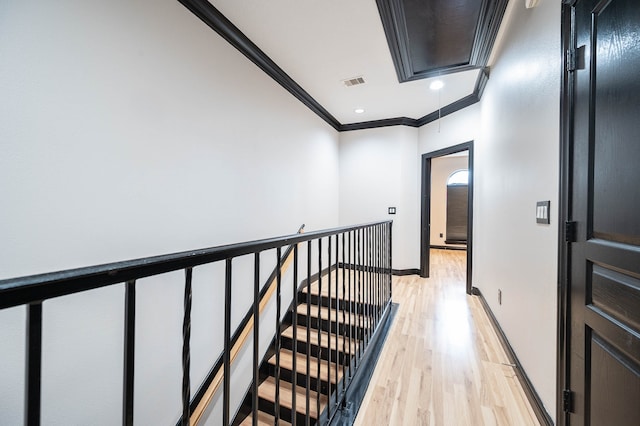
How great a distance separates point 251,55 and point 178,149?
49.4 inches

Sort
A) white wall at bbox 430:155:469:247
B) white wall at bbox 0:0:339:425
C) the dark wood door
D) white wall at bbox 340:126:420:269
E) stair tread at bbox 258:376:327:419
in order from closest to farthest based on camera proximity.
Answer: the dark wood door, white wall at bbox 0:0:339:425, stair tread at bbox 258:376:327:419, white wall at bbox 340:126:420:269, white wall at bbox 430:155:469:247

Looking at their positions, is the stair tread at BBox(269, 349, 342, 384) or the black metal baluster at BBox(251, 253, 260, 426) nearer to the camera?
the black metal baluster at BBox(251, 253, 260, 426)

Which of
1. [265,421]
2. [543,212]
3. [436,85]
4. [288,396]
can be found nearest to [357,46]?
[436,85]

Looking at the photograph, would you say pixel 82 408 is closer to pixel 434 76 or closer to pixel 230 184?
pixel 230 184

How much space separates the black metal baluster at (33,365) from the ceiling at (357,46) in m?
2.20

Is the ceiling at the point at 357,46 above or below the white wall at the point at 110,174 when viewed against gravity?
above

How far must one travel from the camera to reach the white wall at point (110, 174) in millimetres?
1136

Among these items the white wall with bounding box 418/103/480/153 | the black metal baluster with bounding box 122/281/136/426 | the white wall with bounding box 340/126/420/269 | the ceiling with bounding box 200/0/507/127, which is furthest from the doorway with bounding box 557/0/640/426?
the white wall with bounding box 340/126/420/269

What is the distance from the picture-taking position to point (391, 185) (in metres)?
4.43

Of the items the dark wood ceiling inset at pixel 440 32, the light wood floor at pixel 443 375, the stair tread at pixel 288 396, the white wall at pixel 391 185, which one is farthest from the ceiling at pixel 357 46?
the stair tread at pixel 288 396

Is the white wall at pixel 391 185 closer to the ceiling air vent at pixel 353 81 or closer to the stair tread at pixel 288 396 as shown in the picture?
the ceiling air vent at pixel 353 81

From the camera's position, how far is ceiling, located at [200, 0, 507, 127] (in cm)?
199

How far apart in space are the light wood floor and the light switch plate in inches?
43.9

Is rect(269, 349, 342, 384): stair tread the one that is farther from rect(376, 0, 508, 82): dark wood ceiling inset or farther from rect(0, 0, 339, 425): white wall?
rect(376, 0, 508, 82): dark wood ceiling inset
